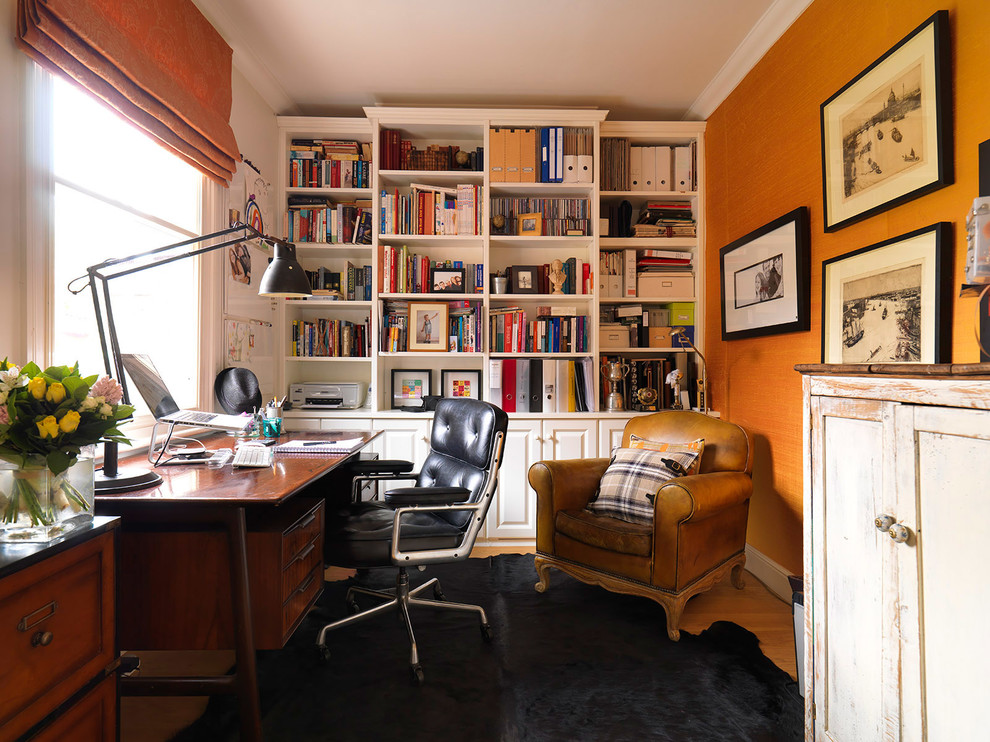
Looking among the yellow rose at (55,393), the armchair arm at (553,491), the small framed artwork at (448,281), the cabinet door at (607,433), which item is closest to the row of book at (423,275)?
the small framed artwork at (448,281)

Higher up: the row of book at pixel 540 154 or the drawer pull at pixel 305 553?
the row of book at pixel 540 154

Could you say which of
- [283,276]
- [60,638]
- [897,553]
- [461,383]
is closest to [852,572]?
[897,553]

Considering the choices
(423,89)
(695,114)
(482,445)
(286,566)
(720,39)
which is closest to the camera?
(286,566)

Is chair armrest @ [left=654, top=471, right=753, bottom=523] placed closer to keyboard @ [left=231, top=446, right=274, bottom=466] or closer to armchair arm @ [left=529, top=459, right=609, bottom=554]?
armchair arm @ [left=529, top=459, right=609, bottom=554]

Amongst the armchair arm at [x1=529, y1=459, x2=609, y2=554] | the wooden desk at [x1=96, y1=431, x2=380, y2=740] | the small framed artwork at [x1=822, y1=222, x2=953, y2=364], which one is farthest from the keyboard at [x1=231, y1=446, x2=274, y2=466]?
the small framed artwork at [x1=822, y1=222, x2=953, y2=364]

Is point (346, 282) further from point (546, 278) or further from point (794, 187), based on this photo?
point (794, 187)

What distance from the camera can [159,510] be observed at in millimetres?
1524

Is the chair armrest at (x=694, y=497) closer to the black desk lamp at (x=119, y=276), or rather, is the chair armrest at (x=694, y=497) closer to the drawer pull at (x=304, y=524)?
the drawer pull at (x=304, y=524)

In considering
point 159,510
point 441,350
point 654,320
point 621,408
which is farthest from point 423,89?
point 159,510

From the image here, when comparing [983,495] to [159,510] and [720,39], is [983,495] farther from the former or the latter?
[720,39]

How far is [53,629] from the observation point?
102cm

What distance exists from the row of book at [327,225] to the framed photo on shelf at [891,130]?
260cm

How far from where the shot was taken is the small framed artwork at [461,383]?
3.64 m

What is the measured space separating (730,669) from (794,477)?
1004 mm
